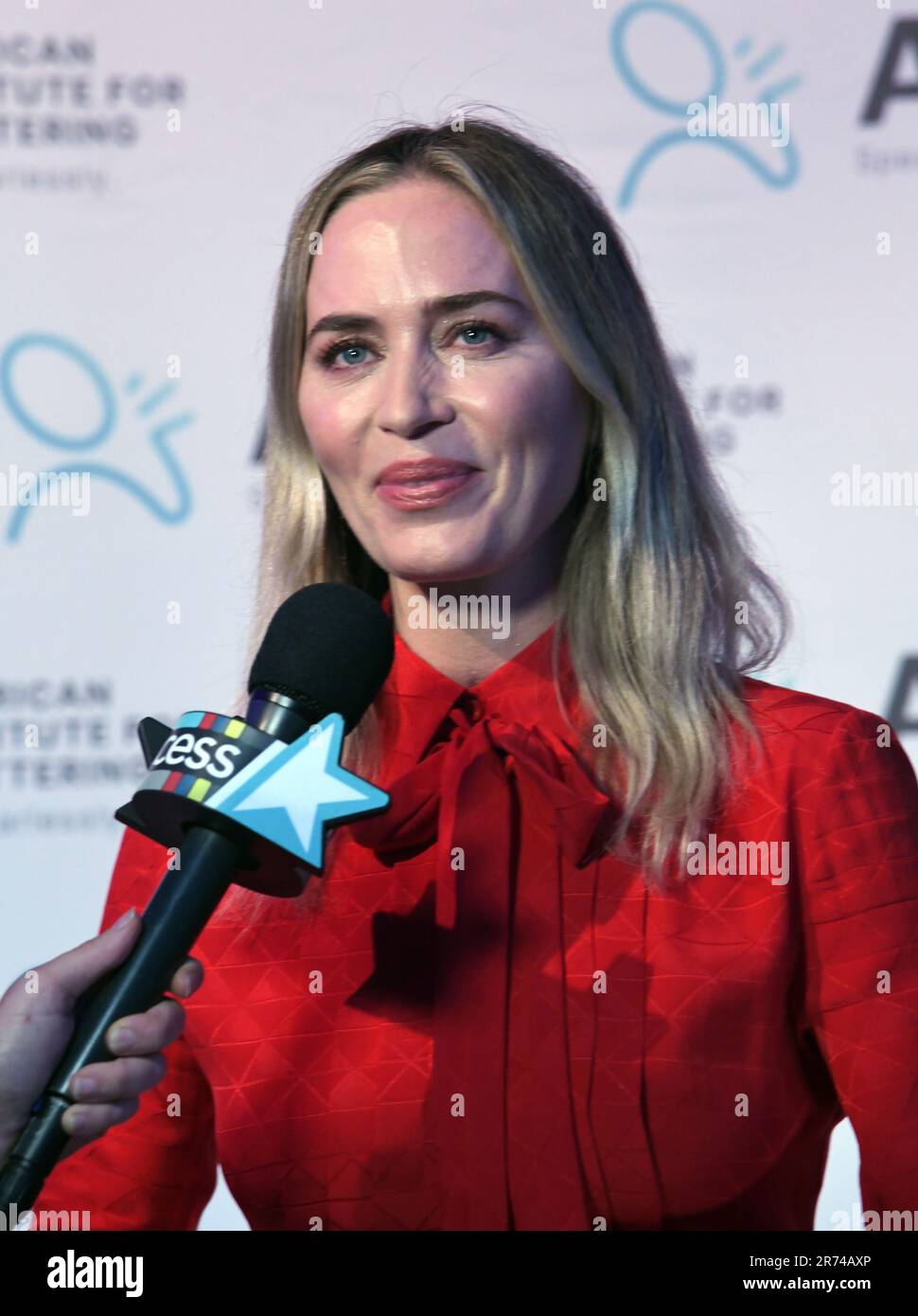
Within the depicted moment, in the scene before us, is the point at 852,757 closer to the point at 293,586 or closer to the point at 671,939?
the point at 671,939

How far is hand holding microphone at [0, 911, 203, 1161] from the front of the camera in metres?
0.88

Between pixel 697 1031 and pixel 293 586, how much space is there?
1.69 feet

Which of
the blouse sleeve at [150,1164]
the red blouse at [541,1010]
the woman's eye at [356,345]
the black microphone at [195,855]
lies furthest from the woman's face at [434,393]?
the blouse sleeve at [150,1164]

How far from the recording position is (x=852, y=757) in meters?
1.34

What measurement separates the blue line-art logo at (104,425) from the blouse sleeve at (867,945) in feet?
2.73

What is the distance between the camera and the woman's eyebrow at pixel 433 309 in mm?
1310
